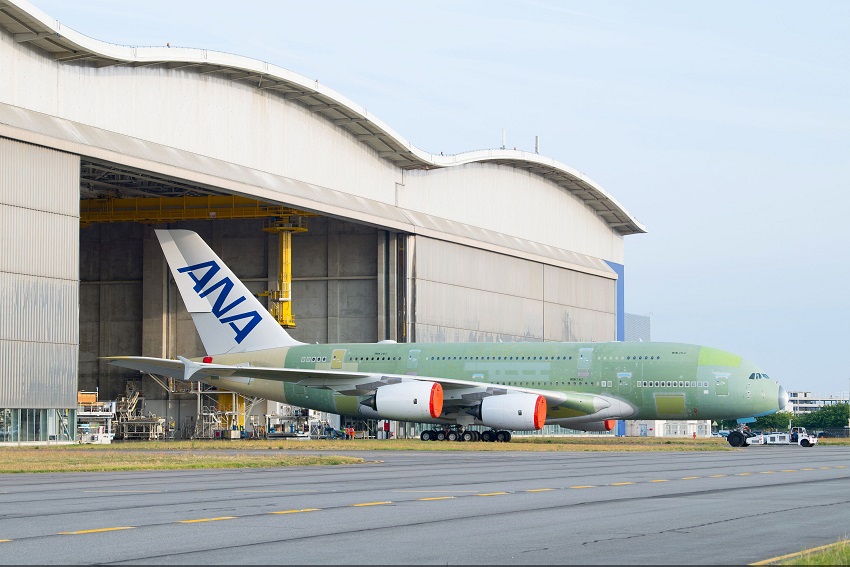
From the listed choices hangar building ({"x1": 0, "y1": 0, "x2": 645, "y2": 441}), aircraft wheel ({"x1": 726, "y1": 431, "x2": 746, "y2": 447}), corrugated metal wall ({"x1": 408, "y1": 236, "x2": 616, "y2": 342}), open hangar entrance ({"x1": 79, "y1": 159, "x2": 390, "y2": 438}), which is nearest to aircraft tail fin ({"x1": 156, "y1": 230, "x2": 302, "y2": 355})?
hangar building ({"x1": 0, "y1": 0, "x2": 645, "y2": 441})

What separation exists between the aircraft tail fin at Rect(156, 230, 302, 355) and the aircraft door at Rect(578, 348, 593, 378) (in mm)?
14062

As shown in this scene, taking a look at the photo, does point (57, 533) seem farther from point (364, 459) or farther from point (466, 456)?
point (466, 456)

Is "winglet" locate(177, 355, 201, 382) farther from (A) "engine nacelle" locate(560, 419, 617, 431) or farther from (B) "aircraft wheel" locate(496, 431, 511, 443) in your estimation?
(A) "engine nacelle" locate(560, 419, 617, 431)

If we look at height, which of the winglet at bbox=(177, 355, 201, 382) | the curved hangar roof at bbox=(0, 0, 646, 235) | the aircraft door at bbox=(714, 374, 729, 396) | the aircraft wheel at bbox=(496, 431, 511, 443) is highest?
the curved hangar roof at bbox=(0, 0, 646, 235)

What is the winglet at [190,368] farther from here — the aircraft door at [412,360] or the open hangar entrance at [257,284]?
the open hangar entrance at [257,284]

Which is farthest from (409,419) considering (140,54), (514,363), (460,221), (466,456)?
(460,221)

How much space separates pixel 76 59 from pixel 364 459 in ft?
69.6

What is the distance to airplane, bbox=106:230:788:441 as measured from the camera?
158 ft

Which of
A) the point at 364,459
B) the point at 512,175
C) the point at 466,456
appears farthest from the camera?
the point at 512,175

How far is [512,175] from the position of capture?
7512 centimetres

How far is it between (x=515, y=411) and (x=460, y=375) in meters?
4.98

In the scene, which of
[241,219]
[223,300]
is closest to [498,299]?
[241,219]

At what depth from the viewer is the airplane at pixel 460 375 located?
48250 mm

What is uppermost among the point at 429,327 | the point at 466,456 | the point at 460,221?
the point at 460,221
